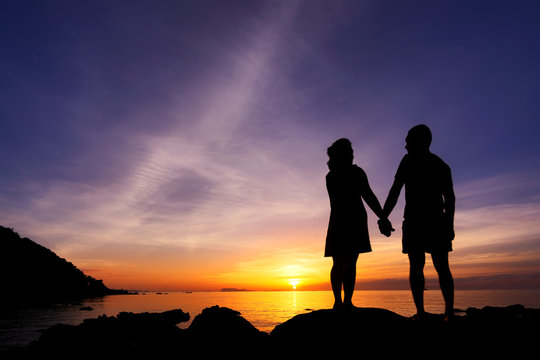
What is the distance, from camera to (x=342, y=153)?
6188 millimetres

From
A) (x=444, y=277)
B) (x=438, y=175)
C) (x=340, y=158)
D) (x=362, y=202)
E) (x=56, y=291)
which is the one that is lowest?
(x=56, y=291)

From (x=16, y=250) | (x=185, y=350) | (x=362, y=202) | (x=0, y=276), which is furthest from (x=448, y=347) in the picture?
(x=16, y=250)

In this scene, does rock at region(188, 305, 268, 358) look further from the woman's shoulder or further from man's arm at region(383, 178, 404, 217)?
the woman's shoulder

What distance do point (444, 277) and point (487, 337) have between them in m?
1.08

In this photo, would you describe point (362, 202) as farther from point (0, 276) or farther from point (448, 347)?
point (0, 276)

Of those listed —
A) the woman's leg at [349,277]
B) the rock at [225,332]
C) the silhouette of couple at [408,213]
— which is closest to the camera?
the silhouette of couple at [408,213]

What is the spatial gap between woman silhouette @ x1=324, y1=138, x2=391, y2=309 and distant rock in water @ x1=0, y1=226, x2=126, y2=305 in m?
108

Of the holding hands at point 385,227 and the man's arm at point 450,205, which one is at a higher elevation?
the man's arm at point 450,205

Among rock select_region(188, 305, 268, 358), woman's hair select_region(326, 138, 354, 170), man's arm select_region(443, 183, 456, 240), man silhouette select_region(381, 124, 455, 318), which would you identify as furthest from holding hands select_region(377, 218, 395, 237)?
rock select_region(188, 305, 268, 358)

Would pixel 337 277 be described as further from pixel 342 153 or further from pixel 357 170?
pixel 342 153

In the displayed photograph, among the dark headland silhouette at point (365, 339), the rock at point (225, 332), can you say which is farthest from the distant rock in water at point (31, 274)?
the dark headland silhouette at point (365, 339)

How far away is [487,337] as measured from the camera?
5.00 meters

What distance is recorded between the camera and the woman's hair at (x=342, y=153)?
6.19m

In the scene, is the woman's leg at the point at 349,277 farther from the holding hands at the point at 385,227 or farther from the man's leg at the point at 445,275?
the man's leg at the point at 445,275
